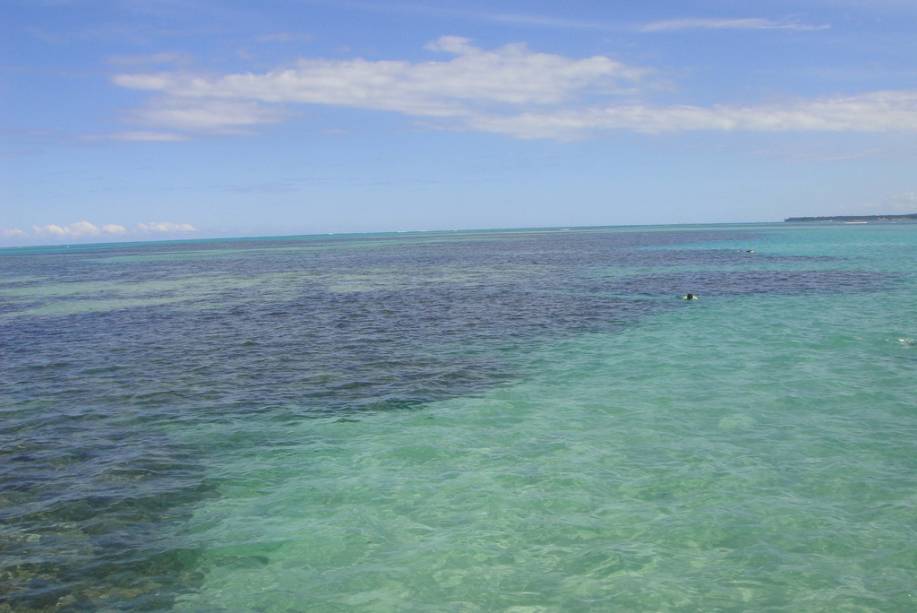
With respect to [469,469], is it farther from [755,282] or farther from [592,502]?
[755,282]

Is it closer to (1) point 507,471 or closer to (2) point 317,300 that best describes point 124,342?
(2) point 317,300

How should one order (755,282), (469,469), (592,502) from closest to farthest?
(592,502)
(469,469)
(755,282)

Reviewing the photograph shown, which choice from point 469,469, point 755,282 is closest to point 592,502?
point 469,469

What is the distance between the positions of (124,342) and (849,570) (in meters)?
27.9

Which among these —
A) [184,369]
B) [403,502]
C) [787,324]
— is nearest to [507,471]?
[403,502]

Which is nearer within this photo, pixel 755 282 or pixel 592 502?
pixel 592 502

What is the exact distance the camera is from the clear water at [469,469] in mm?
9305

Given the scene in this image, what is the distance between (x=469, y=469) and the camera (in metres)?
13.3

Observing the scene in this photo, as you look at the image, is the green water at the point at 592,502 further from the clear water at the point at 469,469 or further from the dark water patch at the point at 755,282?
the dark water patch at the point at 755,282

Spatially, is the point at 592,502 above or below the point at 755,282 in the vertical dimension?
below

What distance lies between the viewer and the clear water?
9305mm

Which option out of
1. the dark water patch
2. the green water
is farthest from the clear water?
the dark water patch

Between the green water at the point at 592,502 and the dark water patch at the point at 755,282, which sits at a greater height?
the dark water patch at the point at 755,282

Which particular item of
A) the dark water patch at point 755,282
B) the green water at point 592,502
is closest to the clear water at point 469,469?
the green water at point 592,502
